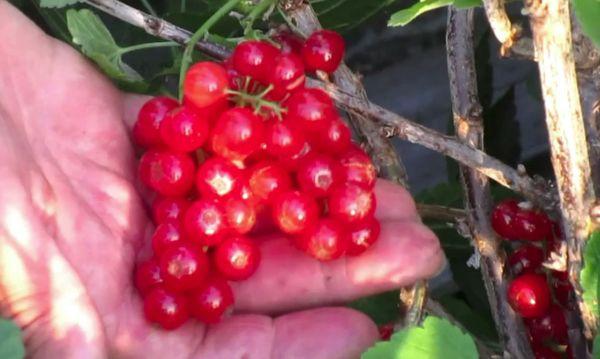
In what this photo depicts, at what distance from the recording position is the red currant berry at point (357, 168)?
0.93 meters

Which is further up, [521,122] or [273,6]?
[273,6]

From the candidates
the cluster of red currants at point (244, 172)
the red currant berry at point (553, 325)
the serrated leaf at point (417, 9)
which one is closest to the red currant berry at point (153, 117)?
the cluster of red currants at point (244, 172)

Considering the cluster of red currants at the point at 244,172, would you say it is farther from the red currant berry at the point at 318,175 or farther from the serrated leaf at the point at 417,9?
the serrated leaf at the point at 417,9

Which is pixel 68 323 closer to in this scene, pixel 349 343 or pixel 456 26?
pixel 349 343

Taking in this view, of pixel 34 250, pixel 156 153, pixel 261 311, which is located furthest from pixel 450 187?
pixel 34 250

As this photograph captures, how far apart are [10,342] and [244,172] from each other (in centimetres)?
33

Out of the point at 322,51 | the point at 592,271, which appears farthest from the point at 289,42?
the point at 592,271

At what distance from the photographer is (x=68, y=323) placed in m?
0.85

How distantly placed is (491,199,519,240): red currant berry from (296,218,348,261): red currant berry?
14cm

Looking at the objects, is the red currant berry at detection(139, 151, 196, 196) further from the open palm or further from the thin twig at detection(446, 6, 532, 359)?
the thin twig at detection(446, 6, 532, 359)

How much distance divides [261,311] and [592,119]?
A: 1.37 ft

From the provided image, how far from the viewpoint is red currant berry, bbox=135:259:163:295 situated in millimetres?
965

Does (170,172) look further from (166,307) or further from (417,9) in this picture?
(417,9)

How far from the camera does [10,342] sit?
0.67m
